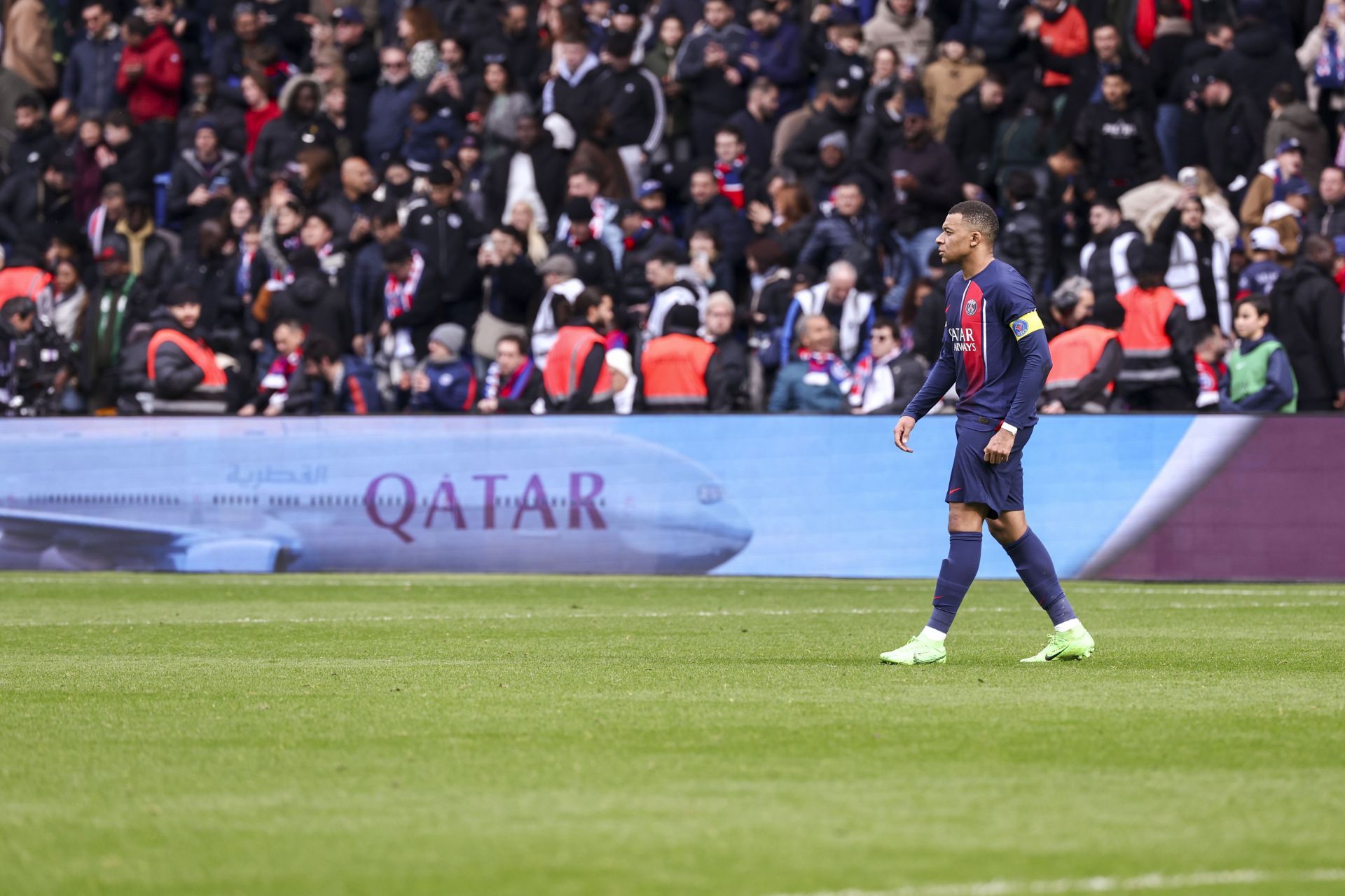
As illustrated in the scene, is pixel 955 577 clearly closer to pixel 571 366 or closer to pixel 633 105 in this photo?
pixel 571 366

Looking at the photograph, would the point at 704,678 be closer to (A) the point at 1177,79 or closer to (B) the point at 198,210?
(A) the point at 1177,79

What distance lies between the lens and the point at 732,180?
2202cm

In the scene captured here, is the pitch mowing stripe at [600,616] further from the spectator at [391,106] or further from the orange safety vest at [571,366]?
the spectator at [391,106]

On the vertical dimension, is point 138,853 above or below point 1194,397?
below

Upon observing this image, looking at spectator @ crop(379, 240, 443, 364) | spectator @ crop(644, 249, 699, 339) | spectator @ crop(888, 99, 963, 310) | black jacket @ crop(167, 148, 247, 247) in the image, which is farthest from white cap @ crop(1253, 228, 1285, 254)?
black jacket @ crop(167, 148, 247, 247)

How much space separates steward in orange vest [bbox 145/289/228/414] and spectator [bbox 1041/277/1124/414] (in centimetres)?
781

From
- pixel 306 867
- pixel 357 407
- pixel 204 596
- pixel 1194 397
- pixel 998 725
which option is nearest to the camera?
pixel 306 867

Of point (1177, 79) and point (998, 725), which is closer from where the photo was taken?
point (998, 725)

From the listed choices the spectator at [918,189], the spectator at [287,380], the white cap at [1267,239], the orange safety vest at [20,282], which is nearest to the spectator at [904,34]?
the spectator at [918,189]

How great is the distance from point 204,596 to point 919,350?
279 inches

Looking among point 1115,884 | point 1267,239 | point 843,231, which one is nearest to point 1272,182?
point 1267,239

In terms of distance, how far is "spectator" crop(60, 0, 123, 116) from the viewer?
26.6 m

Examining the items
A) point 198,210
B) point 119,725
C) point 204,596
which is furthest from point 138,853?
point 198,210

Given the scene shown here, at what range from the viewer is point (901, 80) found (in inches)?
853
